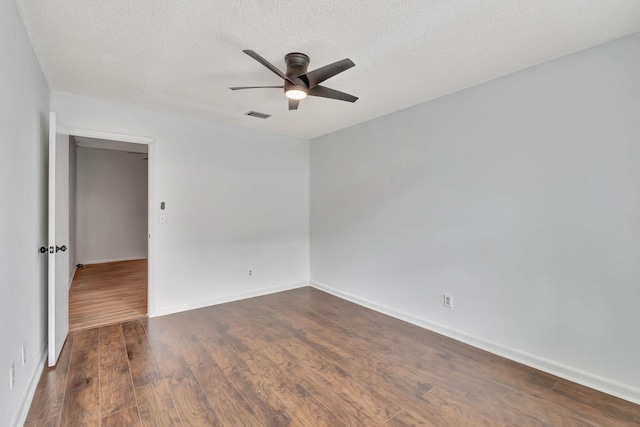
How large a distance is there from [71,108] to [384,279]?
3.88m

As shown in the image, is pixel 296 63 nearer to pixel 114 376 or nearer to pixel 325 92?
pixel 325 92

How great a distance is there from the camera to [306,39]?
2045mm

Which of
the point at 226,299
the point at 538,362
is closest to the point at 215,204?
the point at 226,299

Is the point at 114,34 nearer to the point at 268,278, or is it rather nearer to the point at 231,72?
the point at 231,72

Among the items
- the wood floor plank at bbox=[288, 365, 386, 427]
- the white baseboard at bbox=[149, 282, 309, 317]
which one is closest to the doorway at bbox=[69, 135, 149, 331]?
the white baseboard at bbox=[149, 282, 309, 317]

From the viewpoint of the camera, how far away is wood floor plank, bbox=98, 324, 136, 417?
195 cm

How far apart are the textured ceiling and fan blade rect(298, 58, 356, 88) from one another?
195mm

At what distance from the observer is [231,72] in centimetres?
252

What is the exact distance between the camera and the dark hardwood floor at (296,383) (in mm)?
1846

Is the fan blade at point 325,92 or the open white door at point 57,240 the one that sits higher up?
the fan blade at point 325,92

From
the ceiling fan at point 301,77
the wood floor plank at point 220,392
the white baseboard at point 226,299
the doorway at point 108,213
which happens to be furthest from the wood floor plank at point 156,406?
the doorway at point 108,213

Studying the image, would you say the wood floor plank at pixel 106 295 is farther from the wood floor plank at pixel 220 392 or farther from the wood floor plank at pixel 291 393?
the wood floor plank at pixel 291 393

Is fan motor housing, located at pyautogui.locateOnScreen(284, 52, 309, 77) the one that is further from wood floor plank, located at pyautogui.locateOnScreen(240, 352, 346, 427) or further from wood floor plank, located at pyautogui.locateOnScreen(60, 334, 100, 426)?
wood floor plank, located at pyautogui.locateOnScreen(60, 334, 100, 426)

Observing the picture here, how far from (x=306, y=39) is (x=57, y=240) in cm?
261
